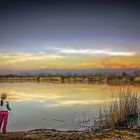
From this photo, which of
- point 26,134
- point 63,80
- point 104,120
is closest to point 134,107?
point 104,120

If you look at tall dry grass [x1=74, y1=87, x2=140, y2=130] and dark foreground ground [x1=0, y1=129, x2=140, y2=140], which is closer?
dark foreground ground [x1=0, y1=129, x2=140, y2=140]

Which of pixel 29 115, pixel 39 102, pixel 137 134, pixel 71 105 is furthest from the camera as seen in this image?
pixel 39 102

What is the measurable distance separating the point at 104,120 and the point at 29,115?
363 centimetres

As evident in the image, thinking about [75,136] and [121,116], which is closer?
[75,136]

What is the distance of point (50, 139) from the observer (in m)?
6.49

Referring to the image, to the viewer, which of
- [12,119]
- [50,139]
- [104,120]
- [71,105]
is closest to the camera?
[50,139]

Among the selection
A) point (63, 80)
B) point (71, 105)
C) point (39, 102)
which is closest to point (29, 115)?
point (71, 105)

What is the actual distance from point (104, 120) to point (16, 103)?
22.4 feet

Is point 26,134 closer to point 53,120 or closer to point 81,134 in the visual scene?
point 81,134

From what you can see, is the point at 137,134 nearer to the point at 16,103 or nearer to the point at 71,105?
the point at 71,105

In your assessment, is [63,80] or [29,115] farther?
[63,80]

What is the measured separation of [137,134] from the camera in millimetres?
6922

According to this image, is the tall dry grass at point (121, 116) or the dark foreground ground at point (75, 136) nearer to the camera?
the dark foreground ground at point (75, 136)

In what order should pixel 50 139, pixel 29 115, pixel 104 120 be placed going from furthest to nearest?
pixel 29 115 < pixel 104 120 < pixel 50 139
